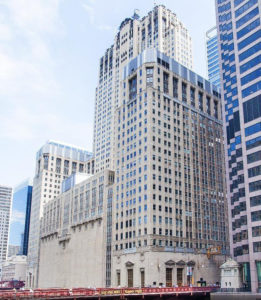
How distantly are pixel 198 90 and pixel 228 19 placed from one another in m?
42.0

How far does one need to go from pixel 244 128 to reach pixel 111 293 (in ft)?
180

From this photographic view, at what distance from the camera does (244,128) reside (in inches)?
4126

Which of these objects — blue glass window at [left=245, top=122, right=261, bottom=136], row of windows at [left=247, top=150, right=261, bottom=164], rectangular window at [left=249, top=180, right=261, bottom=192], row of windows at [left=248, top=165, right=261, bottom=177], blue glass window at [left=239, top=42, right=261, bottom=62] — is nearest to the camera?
rectangular window at [left=249, top=180, right=261, bottom=192]

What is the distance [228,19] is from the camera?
124375 millimetres

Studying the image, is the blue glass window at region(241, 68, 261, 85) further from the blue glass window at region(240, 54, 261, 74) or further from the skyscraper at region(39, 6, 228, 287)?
the skyscraper at region(39, 6, 228, 287)

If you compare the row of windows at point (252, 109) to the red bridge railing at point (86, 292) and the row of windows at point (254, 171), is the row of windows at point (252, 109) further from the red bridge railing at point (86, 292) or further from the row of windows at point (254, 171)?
the red bridge railing at point (86, 292)

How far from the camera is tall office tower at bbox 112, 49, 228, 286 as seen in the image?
126 metres

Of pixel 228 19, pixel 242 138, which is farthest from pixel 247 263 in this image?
pixel 228 19

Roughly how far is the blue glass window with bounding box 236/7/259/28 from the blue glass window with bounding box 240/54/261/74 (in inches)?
526

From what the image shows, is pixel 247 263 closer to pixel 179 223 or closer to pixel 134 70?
pixel 179 223

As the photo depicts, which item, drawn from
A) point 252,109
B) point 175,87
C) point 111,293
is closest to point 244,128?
point 252,109

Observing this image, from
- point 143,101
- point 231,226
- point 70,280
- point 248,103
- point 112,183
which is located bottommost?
point 70,280

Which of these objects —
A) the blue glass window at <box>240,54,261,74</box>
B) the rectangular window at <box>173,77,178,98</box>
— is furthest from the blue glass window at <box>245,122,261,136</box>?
the rectangular window at <box>173,77,178,98</box>

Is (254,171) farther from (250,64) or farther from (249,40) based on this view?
(249,40)
